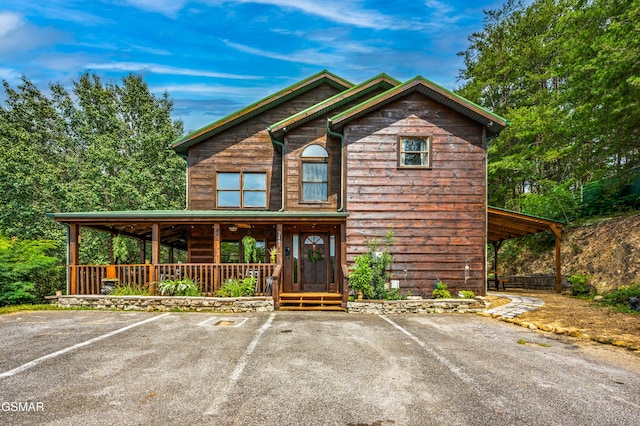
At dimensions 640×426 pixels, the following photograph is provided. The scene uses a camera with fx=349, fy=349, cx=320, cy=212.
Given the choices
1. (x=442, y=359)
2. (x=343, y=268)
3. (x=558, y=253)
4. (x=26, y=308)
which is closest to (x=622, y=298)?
Result: (x=558, y=253)

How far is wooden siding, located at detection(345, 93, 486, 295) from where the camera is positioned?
12484 millimetres

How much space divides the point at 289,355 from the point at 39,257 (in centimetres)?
1159

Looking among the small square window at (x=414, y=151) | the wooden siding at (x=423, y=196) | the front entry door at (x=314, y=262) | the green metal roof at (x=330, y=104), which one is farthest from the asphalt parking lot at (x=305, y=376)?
the green metal roof at (x=330, y=104)

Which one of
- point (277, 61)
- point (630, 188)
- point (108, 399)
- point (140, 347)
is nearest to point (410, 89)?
point (140, 347)

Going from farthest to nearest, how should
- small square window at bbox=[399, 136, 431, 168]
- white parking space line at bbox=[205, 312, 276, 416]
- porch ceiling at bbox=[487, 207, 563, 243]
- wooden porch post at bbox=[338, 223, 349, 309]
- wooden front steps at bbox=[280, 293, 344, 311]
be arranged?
porch ceiling at bbox=[487, 207, 563, 243]
small square window at bbox=[399, 136, 431, 168]
wooden front steps at bbox=[280, 293, 344, 311]
wooden porch post at bbox=[338, 223, 349, 309]
white parking space line at bbox=[205, 312, 276, 416]

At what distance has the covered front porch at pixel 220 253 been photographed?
1201 cm

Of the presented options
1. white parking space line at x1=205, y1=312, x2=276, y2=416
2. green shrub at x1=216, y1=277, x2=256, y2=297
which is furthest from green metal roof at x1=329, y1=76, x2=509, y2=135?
white parking space line at x1=205, y1=312, x2=276, y2=416

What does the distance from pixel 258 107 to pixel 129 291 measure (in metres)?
8.78

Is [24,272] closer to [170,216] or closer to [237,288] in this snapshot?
[170,216]

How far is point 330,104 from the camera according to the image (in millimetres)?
13891

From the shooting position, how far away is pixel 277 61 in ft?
91.2

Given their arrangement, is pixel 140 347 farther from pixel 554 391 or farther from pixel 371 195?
pixel 371 195

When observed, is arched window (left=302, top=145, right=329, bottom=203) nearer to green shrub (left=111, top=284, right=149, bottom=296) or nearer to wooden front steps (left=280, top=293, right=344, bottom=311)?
wooden front steps (left=280, top=293, right=344, bottom=311)

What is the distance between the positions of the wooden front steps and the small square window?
5.49 metres
